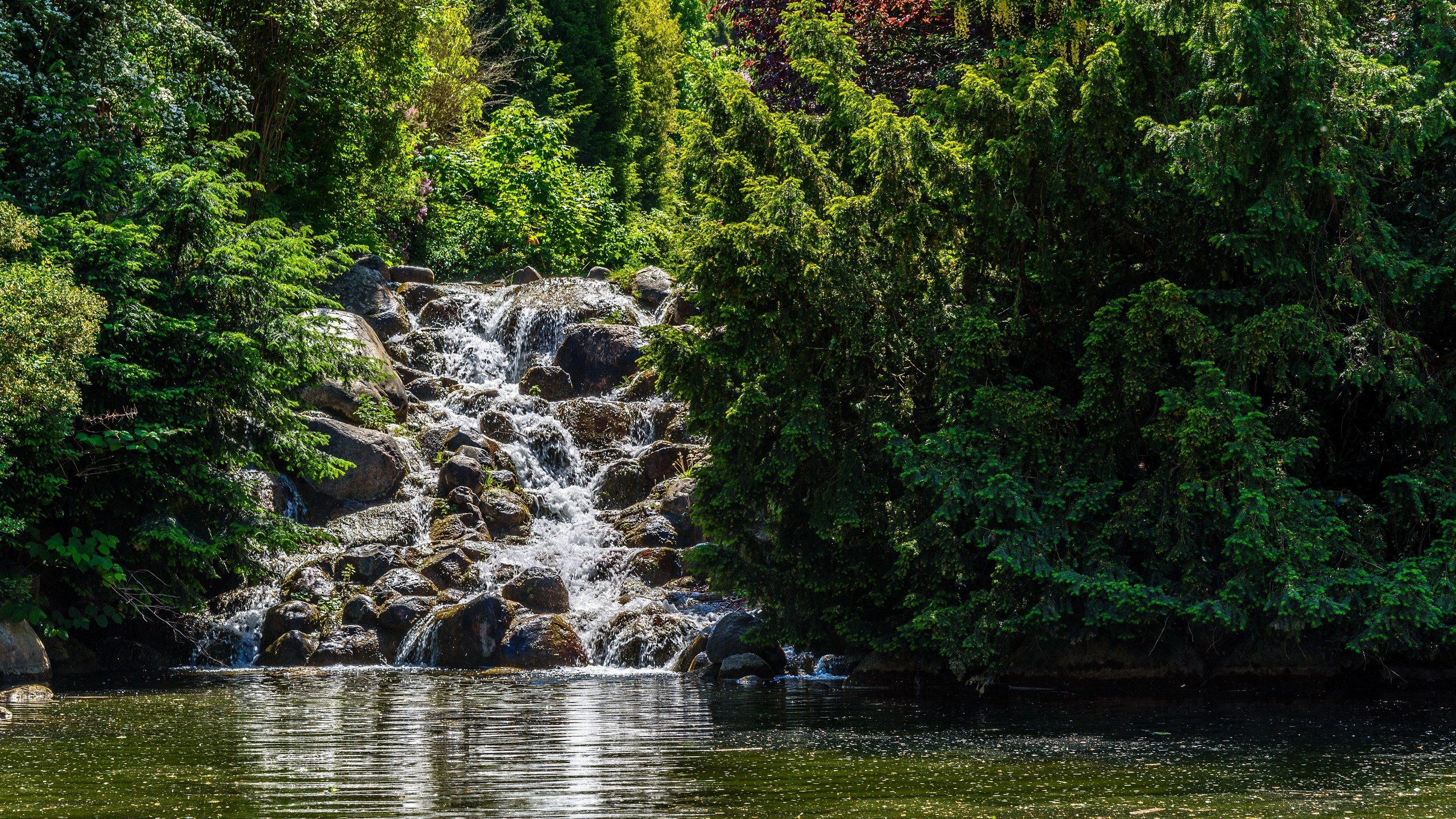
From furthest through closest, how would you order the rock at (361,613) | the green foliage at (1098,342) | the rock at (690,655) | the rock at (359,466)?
the rock at (359,466)
the rock at (361,613)
the rock at (690,655)
the green foliage at (1098,342)

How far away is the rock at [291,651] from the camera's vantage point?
17422mm

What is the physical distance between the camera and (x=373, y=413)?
22.3 m

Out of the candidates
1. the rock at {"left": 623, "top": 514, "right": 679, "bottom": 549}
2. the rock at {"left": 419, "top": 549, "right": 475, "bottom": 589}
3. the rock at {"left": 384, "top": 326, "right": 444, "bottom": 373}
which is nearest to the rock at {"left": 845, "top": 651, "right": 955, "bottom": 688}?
the rock at {"left": 623, "top": 514, "right": 679, "bottom": 549}

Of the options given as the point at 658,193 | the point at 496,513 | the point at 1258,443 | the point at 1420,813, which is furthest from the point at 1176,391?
the point at 658,193

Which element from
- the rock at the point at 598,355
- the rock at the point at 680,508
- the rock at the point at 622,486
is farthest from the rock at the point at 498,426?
the rock at the point at 680,508

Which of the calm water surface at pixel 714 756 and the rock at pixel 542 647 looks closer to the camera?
the calm water surface at pixel 714 756

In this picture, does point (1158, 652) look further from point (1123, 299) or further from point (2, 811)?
point (2, 811)

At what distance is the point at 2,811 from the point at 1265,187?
11276 millimetres

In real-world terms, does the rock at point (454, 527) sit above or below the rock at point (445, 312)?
below

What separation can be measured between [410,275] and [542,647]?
632 inches

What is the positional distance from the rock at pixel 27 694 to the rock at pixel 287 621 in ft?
14.8

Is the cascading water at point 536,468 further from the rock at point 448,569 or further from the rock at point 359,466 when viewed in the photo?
the rock at point 359,466

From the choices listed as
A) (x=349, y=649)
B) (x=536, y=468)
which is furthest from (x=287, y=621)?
(x=536, y=468)

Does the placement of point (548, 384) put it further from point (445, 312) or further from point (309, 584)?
point (309, 584)
